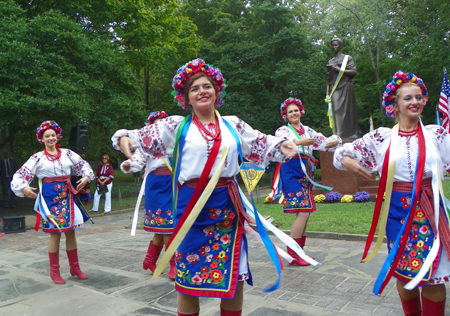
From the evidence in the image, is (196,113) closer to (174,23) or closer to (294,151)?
(294,151)

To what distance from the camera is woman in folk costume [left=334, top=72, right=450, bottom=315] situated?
8.68 feet

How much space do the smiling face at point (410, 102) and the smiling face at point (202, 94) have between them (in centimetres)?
136

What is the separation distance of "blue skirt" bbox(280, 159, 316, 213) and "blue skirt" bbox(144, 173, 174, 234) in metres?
1.57

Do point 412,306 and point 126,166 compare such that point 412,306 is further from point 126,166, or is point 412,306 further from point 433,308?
point 126,166

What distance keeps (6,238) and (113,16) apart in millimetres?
10318

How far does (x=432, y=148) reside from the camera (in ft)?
9.07

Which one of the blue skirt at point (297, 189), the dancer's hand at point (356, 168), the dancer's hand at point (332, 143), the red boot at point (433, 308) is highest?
the dancer's hand at point (332, 143)

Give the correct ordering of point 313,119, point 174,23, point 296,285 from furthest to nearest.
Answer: point 313,119 < point 174,23 < point 296,285

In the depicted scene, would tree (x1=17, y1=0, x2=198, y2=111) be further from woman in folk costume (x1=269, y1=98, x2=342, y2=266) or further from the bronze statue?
woman in folk costume (x1=269, y1=98, x2=342, y2=266)

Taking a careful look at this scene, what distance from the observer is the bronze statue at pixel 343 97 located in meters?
11.4

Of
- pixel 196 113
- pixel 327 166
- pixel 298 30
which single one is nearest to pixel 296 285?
pixel 196 113

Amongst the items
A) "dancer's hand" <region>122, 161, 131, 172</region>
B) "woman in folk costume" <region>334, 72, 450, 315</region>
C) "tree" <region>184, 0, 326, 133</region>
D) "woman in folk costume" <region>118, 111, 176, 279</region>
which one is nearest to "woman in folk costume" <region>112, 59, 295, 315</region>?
"dancer's hand" <region>122, 161, 131, 172</region>

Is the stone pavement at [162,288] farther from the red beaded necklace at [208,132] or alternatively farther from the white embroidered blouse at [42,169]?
the red beaded necklace at [208,132]

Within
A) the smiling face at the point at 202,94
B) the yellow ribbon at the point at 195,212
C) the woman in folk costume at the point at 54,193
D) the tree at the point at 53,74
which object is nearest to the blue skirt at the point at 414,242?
the yellow ribbon at the point at 195,212
